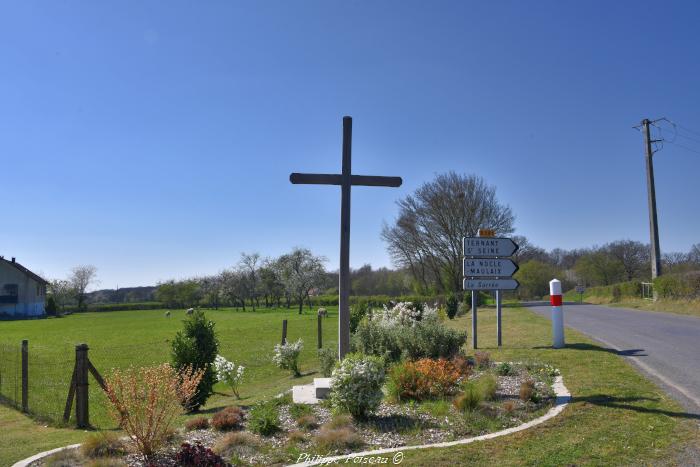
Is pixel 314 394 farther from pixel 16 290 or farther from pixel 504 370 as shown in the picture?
pixel 16 290

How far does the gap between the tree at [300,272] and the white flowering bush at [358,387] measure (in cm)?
6607

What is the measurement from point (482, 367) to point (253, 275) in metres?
80.8

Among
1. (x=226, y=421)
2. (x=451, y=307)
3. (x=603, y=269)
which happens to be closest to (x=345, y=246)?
(x=226, y=421)

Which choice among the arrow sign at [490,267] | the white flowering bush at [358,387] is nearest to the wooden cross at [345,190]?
the white flowering bush at [358,387]

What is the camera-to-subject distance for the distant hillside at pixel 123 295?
4503 inches

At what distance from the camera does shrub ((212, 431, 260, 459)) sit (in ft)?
17.3

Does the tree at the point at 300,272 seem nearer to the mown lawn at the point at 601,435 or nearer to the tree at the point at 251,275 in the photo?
the tree at the point at 251,275

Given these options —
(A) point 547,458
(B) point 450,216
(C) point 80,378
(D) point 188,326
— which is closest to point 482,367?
(A) point 547,458

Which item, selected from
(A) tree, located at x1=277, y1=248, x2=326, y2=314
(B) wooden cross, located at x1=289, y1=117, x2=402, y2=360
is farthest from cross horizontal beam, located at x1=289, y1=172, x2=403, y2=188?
(A) tree, located at x1=277, y1=248, x2=326, y2=314

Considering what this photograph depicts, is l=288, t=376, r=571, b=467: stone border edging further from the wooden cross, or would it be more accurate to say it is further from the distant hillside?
the distant hillside

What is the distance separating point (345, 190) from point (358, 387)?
134 inches

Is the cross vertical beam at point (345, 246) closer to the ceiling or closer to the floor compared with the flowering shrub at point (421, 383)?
closer to the ceiling

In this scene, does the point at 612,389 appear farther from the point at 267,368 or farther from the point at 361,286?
the point at 361,286

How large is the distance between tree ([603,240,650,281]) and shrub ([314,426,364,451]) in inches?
A: 2204
